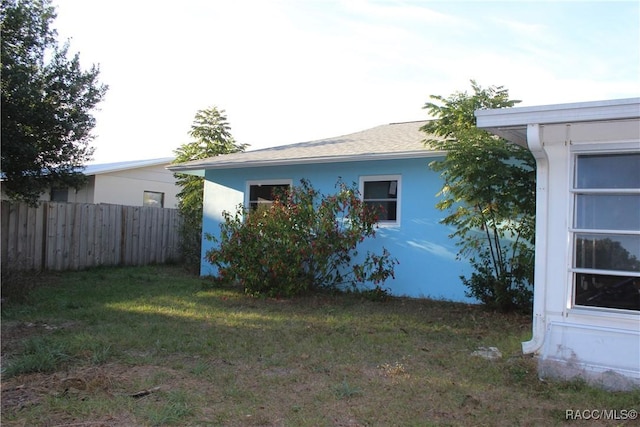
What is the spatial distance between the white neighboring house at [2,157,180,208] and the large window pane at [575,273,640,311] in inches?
597

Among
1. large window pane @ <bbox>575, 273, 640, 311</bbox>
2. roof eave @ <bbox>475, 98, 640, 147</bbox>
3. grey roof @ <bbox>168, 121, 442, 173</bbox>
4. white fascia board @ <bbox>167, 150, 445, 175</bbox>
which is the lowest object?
large window pane @ <bbox>575, 273, 640, 311</bbox>

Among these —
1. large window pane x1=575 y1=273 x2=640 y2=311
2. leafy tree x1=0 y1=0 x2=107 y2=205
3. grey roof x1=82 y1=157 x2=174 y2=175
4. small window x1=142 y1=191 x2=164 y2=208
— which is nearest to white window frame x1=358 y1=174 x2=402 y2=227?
large window pane x1=575 y1=273 x2=640 y2=311

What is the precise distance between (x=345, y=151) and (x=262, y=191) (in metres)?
2.53

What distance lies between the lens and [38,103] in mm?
8945

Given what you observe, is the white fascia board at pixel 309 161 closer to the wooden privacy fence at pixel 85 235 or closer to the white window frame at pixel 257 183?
the white window frame at pixel 257 183

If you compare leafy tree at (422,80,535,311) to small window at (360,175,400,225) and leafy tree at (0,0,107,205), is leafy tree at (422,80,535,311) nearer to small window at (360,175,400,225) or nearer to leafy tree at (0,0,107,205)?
small window at (360,175,400,225)

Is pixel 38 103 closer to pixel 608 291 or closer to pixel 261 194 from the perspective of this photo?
pixel 261 194

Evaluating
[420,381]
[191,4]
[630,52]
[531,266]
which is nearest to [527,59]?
[630,52]

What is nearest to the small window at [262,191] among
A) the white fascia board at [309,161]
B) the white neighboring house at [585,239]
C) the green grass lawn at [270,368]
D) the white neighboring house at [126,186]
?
the white fascia board at [309,161]

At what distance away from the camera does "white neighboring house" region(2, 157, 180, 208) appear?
55.6 feet

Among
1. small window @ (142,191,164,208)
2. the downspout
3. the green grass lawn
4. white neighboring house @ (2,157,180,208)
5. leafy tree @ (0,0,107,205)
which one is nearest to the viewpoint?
the green grass lawn

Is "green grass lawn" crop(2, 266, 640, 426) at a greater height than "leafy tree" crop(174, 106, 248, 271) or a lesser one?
lesser

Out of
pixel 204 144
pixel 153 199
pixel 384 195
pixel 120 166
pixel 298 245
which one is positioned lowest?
pixel 298 245

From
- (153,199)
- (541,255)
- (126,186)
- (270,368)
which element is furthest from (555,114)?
(153,199)
